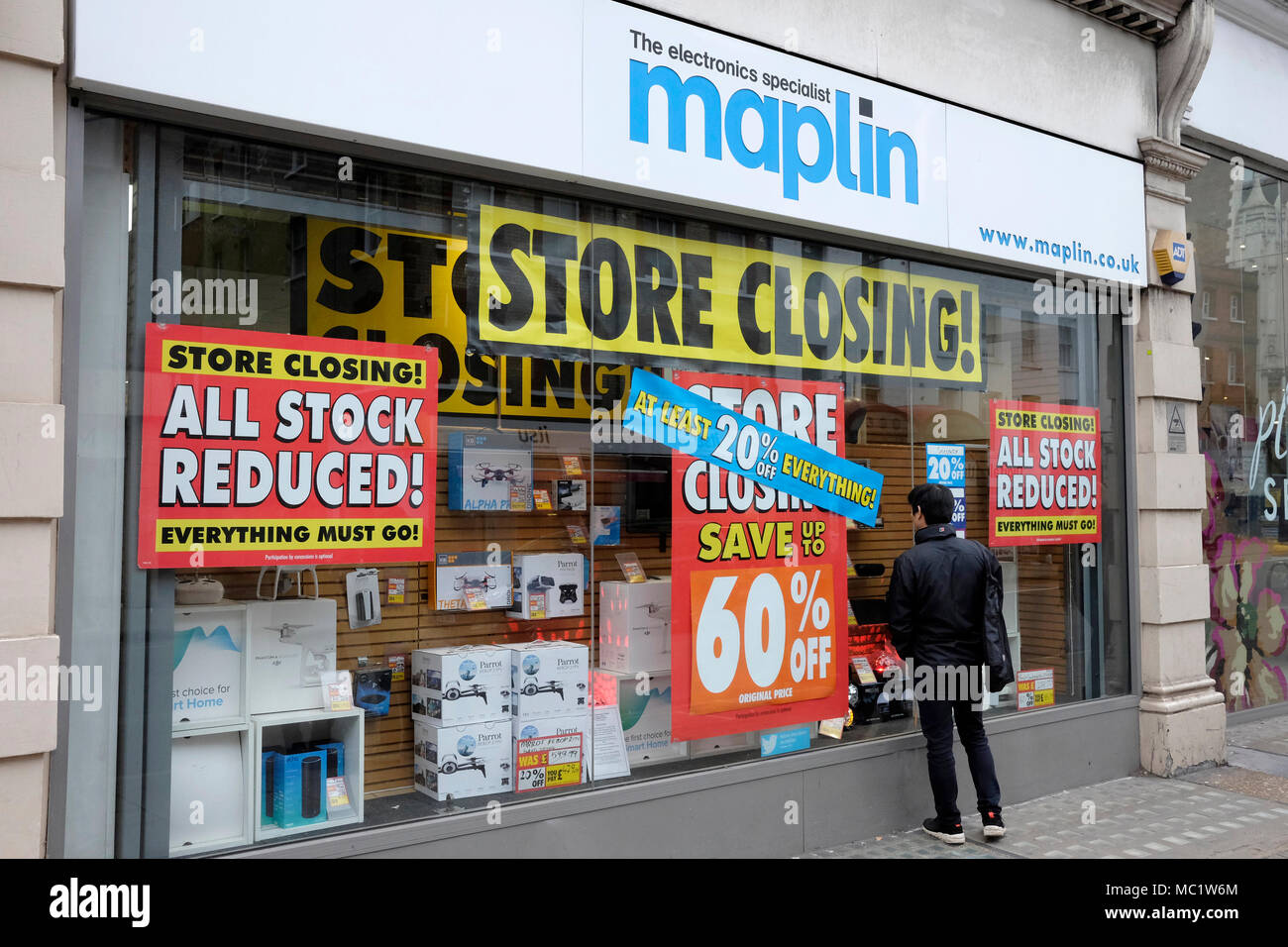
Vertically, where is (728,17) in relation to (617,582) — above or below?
above

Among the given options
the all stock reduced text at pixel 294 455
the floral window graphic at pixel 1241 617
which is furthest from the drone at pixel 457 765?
the floral window graphic at pixel 1241 617

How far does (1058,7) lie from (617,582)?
18.4ft

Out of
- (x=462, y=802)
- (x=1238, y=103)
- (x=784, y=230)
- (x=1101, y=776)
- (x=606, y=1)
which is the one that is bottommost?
(x=1101, y=776)

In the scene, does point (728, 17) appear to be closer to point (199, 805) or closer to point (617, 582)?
point (617, 582)

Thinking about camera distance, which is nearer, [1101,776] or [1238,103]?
[1101,776]

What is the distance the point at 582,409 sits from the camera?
5688mm

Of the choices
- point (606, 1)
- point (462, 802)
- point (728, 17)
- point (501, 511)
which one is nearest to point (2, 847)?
point (462, 802)

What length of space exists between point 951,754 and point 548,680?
245 cm

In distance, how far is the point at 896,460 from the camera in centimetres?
686

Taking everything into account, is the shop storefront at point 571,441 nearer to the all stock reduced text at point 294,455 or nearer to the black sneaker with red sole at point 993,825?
the all stock reduced text at point 294,455

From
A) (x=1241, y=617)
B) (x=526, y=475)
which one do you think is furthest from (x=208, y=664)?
(x=1241, y=617)

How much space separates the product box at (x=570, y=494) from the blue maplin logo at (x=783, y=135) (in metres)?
1.92

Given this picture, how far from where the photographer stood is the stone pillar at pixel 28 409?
3572mm

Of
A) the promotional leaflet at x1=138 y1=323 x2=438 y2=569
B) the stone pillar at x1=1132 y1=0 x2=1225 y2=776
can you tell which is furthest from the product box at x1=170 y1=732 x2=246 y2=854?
the stone pillar at x1=1132 y1=0 x2=1225 y2=776
